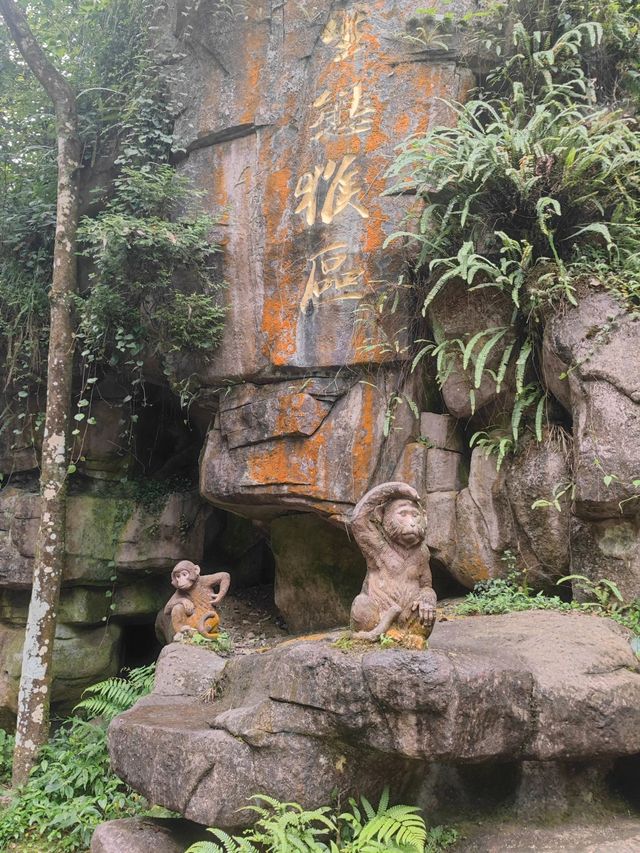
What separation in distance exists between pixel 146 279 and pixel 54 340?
134 centimetres

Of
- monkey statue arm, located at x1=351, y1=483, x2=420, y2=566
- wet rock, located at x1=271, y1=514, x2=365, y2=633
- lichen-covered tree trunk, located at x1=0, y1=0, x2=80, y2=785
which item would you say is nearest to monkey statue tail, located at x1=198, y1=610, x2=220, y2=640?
wet rock, located at x1=271, y1=514, x2=365, y2=633

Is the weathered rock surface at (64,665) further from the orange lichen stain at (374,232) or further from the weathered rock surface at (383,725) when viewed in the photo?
the orange lichen stain at (374,232)

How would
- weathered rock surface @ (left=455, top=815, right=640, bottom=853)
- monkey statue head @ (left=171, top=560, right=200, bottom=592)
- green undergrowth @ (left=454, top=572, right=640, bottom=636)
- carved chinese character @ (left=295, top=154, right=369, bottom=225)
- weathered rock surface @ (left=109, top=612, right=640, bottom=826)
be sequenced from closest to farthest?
1. weathered rock surface @ (left=109, top=612, right=640, bottom=826)
2. weathered rock surface @ (left=455, top=815, right=640, bottom=853)
3. green undergrowth @ (left=454, top=572, right=640, bottom=636)
4. monkey statue head @ (left=171, top=560, right=200, bottom=592)
5. carved chinese character @ (left=295, top=154, right=369, bottom=225)

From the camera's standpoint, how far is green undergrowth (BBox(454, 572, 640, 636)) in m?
6.32

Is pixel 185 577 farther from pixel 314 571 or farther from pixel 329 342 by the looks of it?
pixel 329 342

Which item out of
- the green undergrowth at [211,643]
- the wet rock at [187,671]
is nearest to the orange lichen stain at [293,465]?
the green undergrowth at [211,643]

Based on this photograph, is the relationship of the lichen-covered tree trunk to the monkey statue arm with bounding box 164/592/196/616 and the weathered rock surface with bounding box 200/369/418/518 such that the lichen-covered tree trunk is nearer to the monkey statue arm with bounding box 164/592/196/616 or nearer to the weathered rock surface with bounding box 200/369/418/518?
the monkey statue arm with bounding box 164/592/196/616

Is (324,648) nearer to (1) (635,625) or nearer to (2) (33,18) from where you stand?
(1) (635,625)

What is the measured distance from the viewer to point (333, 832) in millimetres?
4602

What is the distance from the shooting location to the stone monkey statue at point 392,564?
5.00 metres

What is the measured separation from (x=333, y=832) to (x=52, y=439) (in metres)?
5.70

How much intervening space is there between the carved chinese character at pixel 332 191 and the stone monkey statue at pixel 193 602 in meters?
4.18

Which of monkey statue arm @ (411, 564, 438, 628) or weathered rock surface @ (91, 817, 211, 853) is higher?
monkey statue arm @ (411, 564, 438, 628)

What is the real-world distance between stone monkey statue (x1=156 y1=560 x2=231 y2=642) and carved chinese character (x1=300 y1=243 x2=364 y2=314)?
3.15m
